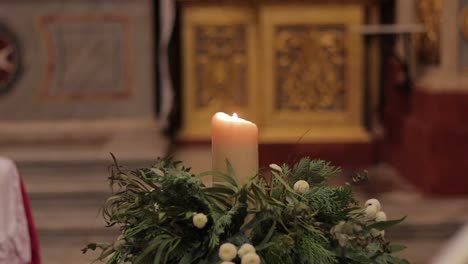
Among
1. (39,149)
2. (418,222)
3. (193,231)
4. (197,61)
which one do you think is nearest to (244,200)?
(193,231)

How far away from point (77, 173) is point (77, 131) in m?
0.51

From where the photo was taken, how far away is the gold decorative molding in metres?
4.93

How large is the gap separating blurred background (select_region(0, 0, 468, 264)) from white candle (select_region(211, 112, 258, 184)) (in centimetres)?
386

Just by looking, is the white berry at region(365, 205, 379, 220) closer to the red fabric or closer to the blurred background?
the red fabric

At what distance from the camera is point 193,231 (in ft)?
3.95

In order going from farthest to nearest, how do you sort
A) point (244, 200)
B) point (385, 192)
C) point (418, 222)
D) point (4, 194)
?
point (385, 192) < point (418, 222) < point (4, 194) < point (244, 200)

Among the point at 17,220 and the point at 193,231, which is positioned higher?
the point at 193,231

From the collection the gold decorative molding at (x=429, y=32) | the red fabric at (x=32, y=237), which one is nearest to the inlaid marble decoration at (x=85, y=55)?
the gold decorative molding at (x=429, y=32)

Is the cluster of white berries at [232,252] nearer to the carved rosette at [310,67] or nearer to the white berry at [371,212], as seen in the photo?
the white berry at [371,212]

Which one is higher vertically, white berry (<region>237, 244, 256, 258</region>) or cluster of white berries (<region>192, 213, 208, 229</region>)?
cluster of white berries (<region>192, 213, 208, 229</region>)

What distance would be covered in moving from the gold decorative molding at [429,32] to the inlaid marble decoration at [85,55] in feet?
5.60

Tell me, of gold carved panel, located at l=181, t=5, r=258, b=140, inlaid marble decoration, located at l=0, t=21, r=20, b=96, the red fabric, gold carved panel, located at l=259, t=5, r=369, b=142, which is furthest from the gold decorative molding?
the red fabric

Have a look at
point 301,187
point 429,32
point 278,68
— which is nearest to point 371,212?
point 301,187

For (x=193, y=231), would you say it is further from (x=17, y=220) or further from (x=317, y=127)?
(x=317, y=127)
